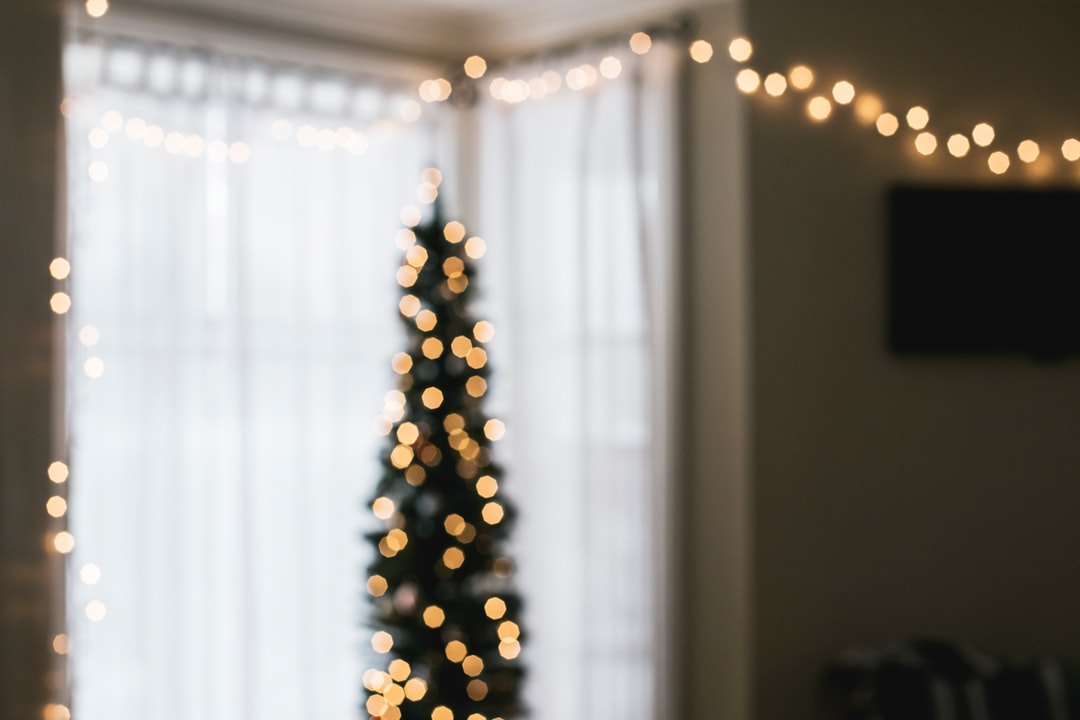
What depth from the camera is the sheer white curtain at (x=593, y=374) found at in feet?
12.5

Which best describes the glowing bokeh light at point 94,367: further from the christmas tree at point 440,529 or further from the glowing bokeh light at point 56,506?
the christmas tree at point 440,529

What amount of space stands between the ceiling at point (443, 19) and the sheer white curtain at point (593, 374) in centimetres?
14

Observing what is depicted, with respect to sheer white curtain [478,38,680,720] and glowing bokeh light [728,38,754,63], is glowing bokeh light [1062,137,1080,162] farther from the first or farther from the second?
sheer white curtain [478,38,680,720]

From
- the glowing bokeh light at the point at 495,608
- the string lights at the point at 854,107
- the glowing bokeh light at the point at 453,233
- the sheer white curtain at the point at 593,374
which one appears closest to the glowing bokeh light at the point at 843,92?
the string lights at the point at 854,107

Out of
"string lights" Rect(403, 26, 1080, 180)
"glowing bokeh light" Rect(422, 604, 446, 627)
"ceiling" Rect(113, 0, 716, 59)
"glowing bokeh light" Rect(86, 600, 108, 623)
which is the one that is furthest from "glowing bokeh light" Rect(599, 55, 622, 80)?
"glowing bokeh light" Rect(86, 600, 108, 623)

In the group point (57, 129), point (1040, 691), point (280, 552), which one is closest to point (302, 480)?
point (280, 552)

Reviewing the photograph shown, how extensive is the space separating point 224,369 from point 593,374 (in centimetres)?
121

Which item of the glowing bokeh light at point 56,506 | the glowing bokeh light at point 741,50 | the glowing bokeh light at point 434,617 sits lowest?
the glowing bokeh light at point 434,617

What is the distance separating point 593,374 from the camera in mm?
3936

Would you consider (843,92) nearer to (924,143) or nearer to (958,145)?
(924,143)

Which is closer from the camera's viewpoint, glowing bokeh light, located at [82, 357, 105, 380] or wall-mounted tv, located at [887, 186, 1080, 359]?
glowing bokeh light, located at [82, 357, 105, 380]

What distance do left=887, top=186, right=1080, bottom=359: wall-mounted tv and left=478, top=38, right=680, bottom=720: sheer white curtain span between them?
734 millimetres

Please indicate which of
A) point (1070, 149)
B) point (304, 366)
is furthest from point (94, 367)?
point (1070, 149)

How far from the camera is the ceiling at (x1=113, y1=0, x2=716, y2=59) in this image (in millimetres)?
3873
